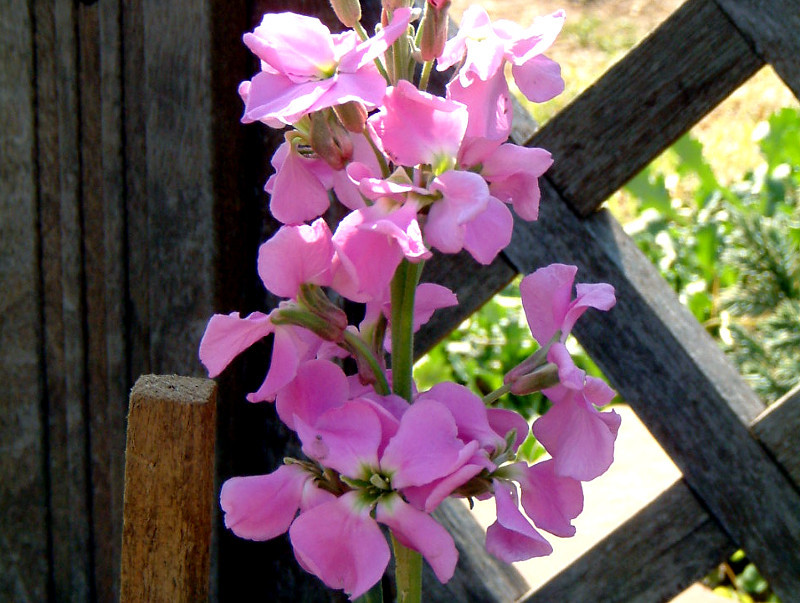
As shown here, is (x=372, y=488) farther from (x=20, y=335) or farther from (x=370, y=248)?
(x=20, y=335)

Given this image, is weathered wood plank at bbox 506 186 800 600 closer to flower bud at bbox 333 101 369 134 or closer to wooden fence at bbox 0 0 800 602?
wooden fence at bbox 0 0 800 602

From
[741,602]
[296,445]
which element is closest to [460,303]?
[296,445]

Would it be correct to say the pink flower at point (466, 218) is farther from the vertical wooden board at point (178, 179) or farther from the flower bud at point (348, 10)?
the vertical wooden board at point (178, 179)

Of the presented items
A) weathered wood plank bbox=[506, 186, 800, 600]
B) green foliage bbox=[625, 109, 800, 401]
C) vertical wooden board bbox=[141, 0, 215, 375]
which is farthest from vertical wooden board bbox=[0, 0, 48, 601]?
green foliage bbox=[625, 109, 800, 401]

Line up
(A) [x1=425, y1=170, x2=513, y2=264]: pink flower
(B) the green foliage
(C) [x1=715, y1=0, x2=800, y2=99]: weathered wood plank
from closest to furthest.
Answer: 1. (A) [x1=425, y1=170, x2=513, y2=264]: pink flower
2. (C) [x1=715, y1=0, x2=800, y2=99]: weathered wood plank
3. (B) the green foliage

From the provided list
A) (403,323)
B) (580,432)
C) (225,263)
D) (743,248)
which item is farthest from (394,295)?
(743,248)

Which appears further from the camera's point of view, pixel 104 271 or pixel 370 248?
pixel 104 271
